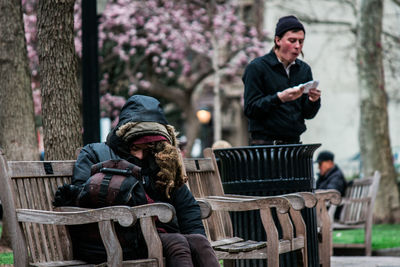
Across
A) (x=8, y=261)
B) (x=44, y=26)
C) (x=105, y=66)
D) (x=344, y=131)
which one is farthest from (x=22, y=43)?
(x=344, y=131)

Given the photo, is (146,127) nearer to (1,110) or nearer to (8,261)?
(8,261)

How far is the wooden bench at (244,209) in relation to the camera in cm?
524

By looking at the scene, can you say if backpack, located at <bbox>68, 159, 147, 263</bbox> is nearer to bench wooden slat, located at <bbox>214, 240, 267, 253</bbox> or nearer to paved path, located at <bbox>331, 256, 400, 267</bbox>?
bench wooden slat, located at <bbox>214, 240, 267, 253</bbox>

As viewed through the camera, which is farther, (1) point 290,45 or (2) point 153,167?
(1) point 290,45

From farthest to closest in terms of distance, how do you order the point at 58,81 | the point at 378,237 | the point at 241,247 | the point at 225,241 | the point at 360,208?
the point at 378,237 → the point at 360,208 → the point at 58,81 → the point at 225,241 → the point at 241,247

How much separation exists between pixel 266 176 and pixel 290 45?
1.05 m

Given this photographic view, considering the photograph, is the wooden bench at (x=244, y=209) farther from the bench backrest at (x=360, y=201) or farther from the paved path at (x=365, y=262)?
the bench backrest at (x=360, y=201)

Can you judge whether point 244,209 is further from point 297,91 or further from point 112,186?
point 112,186

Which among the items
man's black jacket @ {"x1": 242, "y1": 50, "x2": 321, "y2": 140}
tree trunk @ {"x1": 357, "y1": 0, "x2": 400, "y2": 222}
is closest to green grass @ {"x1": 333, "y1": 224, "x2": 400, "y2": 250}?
tree trunk @ {"x1": 357, "y1": 0, "x2": 400, "y2": 222}

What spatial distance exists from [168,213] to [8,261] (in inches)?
144

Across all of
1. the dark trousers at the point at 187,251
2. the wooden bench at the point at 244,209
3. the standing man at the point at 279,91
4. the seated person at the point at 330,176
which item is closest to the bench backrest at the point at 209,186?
the wooden bench at the point at 244,209

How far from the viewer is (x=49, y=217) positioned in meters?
4.45

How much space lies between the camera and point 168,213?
421cm

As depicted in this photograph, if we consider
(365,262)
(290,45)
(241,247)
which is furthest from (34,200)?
(365,262)
